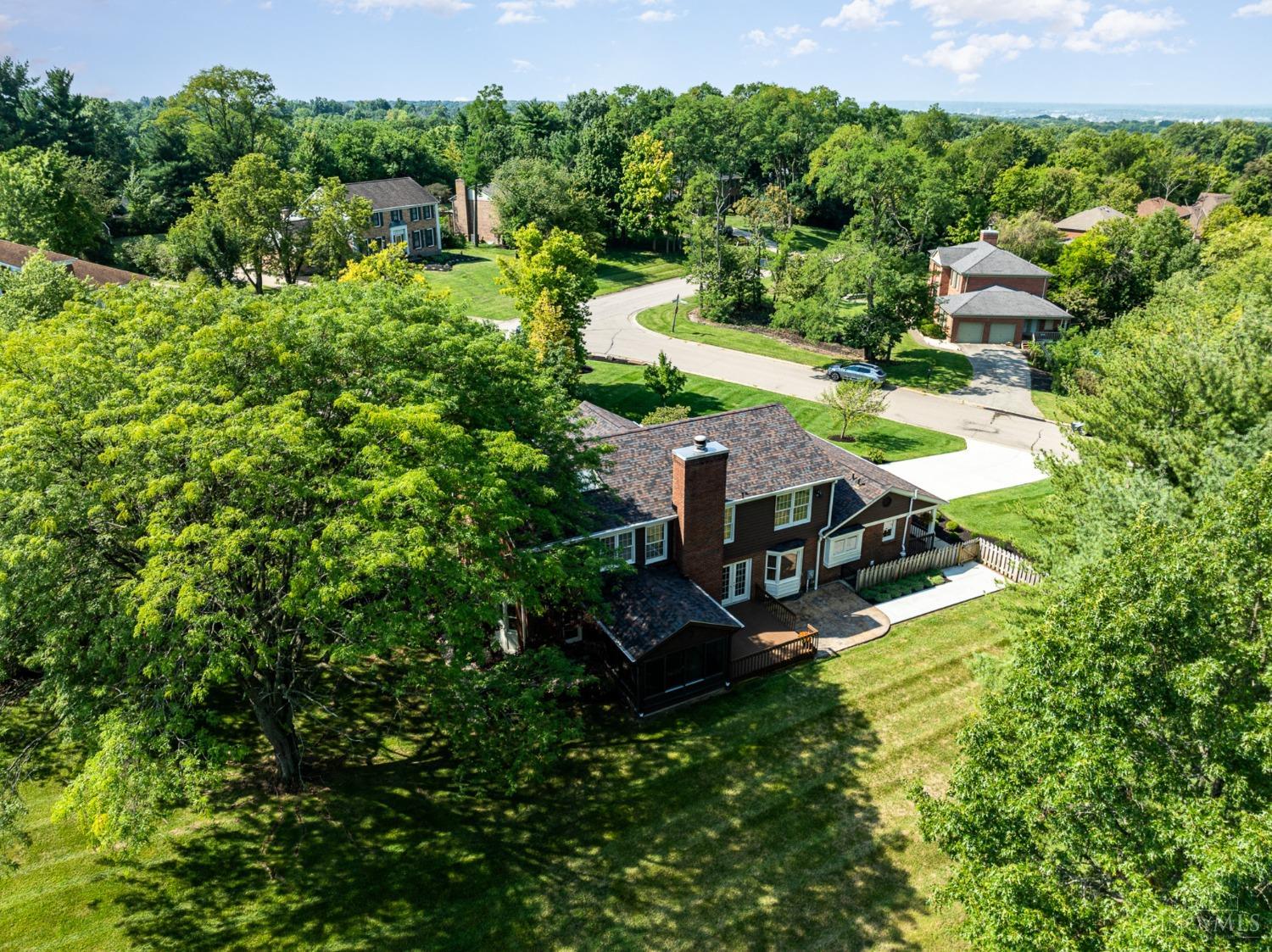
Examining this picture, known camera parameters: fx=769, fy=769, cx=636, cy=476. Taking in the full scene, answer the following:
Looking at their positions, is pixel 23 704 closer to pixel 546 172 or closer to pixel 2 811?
pixel 2 811

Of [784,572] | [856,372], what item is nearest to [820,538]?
[784,572]

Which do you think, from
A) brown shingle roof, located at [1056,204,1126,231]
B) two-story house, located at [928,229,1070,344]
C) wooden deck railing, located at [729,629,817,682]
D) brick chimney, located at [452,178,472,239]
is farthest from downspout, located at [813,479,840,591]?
brown shingle roof, located at [1056,204,1126,231]

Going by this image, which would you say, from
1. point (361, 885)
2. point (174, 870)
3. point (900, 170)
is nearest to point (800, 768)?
point (361, 885)

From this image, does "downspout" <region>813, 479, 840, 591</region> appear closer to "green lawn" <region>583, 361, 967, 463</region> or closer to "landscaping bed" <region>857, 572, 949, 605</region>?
"landscaping bed" <region>857, 572, 949, 605</region>

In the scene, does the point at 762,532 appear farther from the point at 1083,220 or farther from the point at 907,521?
the point at 1083,220

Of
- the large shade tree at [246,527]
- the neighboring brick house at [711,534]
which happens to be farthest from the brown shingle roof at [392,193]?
the large shade tree at [246,527]
